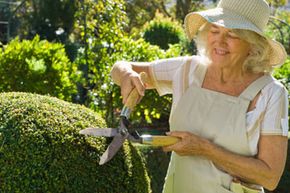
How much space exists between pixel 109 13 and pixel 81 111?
3.17m

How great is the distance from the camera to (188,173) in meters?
2.54

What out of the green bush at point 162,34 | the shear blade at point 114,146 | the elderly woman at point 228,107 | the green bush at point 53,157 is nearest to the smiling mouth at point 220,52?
the elderly woman at point 228,107

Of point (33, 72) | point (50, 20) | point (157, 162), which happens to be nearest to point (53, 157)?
point (157, 162)

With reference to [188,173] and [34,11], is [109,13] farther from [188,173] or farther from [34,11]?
[34,11]

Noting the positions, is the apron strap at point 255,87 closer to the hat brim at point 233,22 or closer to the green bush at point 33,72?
the hat brim at point 233,22

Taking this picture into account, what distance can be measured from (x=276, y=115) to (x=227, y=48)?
317 millimetres

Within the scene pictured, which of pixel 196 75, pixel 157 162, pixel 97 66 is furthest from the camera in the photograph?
pixel 97 66

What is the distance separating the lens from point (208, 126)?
2496 millimetres

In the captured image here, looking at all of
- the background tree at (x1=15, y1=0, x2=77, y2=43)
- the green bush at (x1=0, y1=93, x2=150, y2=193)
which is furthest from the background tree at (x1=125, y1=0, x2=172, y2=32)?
the green bush at (x1=0, y1=93, x2=150, y2=193)

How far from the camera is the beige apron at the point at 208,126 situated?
2443 mm

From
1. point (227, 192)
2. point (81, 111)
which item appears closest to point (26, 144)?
point (81, 111)

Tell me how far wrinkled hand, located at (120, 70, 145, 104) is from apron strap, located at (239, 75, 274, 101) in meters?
0.39

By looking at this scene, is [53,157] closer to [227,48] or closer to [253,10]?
[227,48]

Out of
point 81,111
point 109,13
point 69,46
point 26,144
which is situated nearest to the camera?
point 26,144
